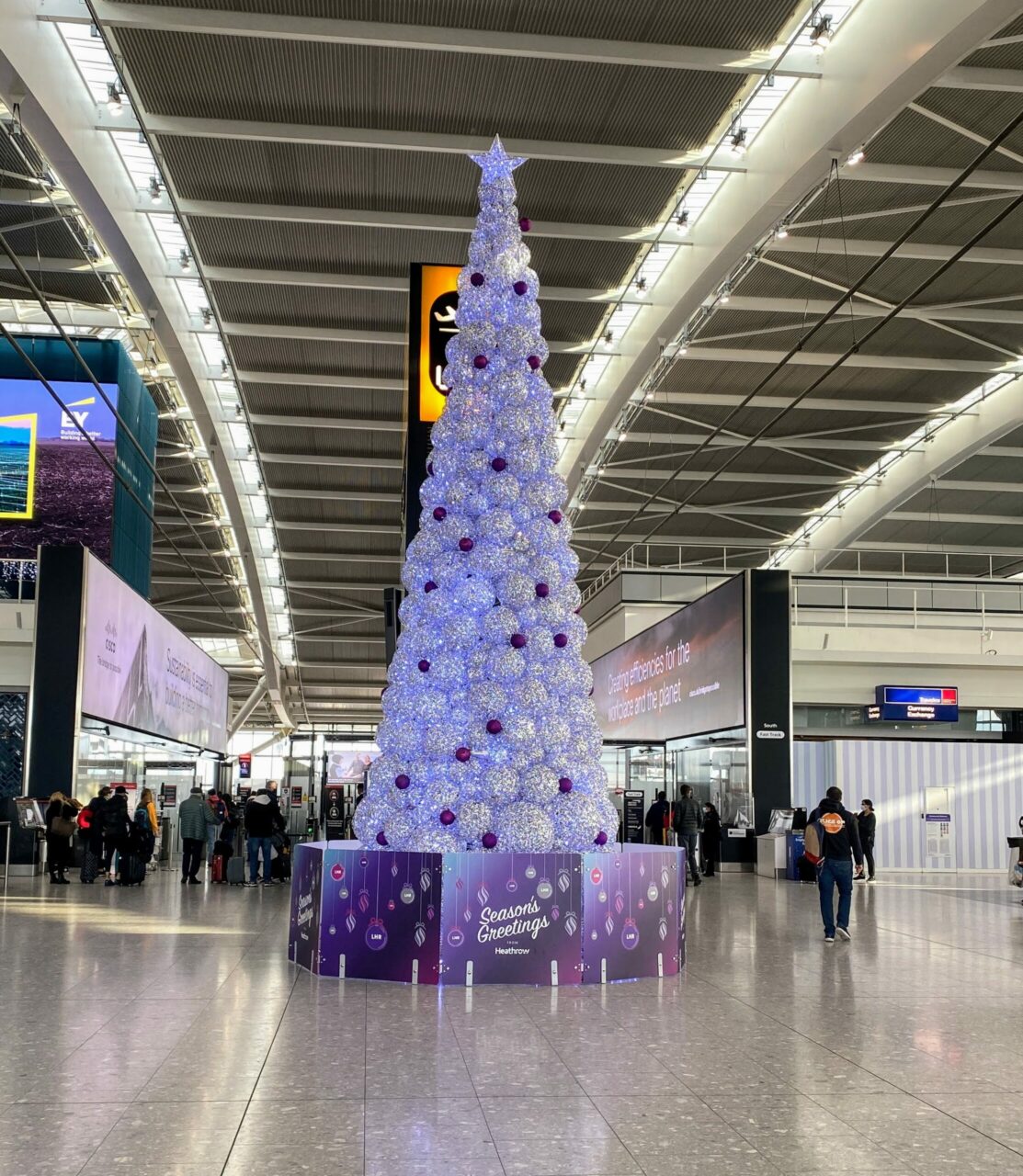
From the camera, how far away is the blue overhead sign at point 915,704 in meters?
25.8

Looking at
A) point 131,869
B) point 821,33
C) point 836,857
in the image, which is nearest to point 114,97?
point 821,33

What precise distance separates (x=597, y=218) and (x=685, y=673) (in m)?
9.91

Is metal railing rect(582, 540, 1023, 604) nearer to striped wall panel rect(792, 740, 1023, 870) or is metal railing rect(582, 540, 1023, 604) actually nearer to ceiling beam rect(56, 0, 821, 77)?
striped wall panel rect(792, 740, 1023, 870)

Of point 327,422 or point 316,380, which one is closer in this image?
point 316,380

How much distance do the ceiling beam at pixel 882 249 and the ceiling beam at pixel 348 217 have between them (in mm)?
1783

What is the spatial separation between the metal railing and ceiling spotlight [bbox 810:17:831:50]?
23.0 metres

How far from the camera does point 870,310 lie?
68.1 ft

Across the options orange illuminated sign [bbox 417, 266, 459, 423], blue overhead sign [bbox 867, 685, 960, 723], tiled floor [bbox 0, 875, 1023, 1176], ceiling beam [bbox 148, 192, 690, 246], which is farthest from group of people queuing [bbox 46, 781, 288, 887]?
blue overhead sign [bbox 867, 685, 960, 723]

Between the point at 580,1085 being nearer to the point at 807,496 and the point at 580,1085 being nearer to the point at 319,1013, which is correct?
the point at 319,1013

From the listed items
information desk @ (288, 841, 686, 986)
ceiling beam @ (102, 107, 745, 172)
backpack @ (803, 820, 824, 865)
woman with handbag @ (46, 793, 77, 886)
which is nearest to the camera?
information desk @ (288, 841, 686, 986)

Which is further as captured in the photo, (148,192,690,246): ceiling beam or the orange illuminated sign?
(148,192,690,246): ceiling beam

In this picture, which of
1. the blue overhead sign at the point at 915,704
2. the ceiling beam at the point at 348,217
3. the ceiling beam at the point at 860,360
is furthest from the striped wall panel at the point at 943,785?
the ceiling beam at the point at 348,217

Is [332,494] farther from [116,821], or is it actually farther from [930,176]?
[930,176]

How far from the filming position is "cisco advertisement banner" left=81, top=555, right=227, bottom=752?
19891mm
